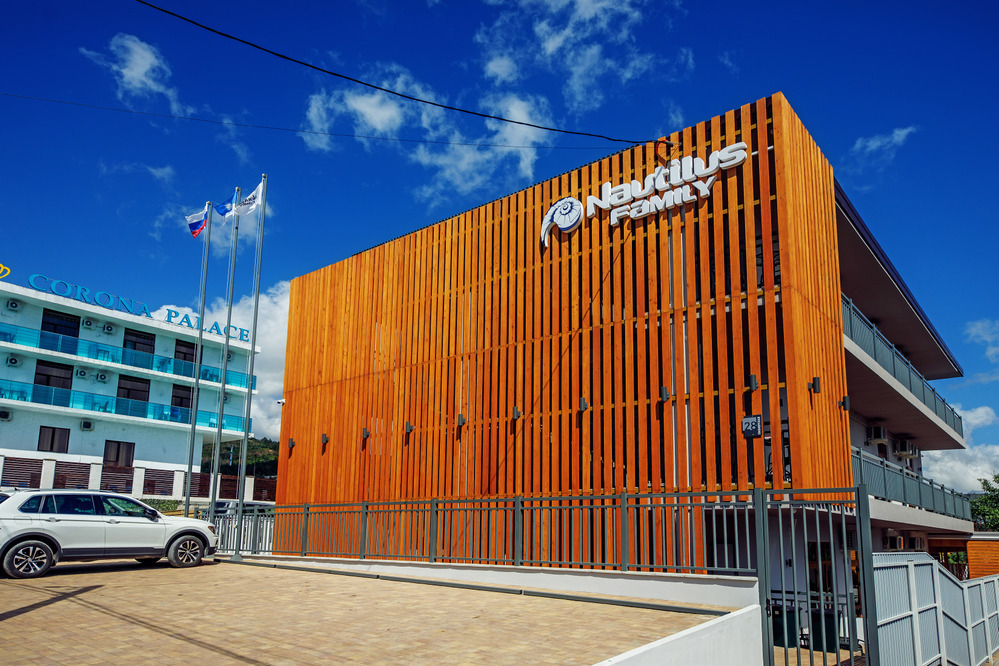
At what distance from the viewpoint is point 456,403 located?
20203 mm

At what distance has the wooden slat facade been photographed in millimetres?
14789

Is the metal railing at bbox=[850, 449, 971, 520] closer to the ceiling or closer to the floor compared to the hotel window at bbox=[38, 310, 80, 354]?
closer to the floor

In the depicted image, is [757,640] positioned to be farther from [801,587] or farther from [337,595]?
[801,587]

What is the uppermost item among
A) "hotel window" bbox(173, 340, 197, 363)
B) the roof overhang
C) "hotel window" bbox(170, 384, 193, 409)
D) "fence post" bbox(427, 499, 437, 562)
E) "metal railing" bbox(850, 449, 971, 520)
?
"hotel window" bbox(173, 340, 197, 363)

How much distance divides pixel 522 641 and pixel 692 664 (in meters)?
1.70

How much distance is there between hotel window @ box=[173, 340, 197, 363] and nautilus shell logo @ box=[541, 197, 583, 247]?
116ft

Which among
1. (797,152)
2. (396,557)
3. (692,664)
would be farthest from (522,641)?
(797,152)

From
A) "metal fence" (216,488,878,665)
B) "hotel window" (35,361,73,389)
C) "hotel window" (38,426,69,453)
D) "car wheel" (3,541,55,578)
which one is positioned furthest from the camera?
"hotel window" (35,361,73,389)

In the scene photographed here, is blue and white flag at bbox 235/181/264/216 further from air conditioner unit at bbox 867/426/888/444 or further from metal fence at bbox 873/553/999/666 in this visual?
air conditioner unit at bbox 867/426/888/444

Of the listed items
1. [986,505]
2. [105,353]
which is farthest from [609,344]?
[986,505]

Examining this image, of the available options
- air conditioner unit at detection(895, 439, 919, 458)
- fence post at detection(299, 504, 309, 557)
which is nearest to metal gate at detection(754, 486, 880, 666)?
fence post at detection(299, 504, 309, 557)

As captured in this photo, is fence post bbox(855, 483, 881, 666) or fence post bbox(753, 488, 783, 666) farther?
fence post bbox(753, 488, 783, 666)

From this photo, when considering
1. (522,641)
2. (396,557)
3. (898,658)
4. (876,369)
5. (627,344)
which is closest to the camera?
(522,641)

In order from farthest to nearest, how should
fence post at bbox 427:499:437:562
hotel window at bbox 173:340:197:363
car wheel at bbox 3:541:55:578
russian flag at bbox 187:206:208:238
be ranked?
1. hotel window at bbox 173:340:197:363
2. russian flag at bbox 187:206:208:238
3. fence post at bbox 427:499:437:562
4. car wheel at bbox 3:541:55:578
